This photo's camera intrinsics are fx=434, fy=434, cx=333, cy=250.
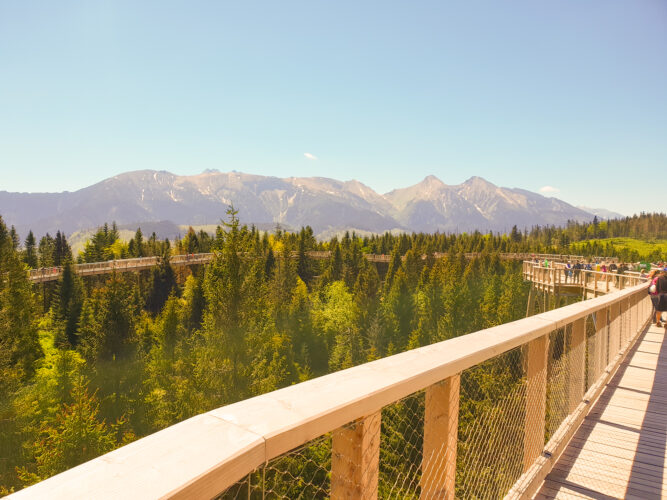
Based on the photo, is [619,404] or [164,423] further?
[164,423]

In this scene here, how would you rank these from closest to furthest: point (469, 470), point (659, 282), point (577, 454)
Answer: point (469, 470) → point (577, 454) → point (659, 282)

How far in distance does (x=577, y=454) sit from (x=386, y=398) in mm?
3521

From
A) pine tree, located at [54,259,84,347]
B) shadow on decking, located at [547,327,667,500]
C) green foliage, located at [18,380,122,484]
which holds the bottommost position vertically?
green foliage, located at [18,380,122,484]

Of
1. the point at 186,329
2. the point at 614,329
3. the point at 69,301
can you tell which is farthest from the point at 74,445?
the point at 614,329

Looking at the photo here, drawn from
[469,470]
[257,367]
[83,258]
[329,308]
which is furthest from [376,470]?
[83,258]

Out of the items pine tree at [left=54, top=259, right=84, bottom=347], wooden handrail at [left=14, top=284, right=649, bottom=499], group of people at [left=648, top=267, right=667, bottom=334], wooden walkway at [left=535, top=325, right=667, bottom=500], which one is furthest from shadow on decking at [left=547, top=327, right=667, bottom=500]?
pine tree at [left=54, top=259, right=84, bottom=347]

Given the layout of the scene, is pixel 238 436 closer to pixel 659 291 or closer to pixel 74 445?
pixel 659 291

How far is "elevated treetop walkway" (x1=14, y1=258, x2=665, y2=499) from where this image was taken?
37.3 inches

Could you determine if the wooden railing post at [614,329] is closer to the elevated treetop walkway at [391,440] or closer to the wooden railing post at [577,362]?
the elevated treetop walkway at [391,440]

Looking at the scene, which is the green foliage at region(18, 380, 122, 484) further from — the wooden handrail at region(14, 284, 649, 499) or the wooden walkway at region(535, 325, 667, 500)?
the wooden handrail at region(14, 284, 649, 499)

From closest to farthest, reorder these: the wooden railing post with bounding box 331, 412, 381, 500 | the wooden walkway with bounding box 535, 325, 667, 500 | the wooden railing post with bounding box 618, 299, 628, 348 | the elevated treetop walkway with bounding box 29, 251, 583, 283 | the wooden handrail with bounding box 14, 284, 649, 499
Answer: the wooden handrail with bounding box 14, 284, 649, 499 → the wooden railing post with bounding box 331, 412, 381, 500 → the wooden walkway with bounding box 535, 325, 667, 500 → the wooden railing post with bounding box 618, 299, 628, 348 → the elevated treetop walkway with bounding box 29, 251, 583, 283

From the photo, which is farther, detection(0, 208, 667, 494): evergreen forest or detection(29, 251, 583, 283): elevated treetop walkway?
detection(29, 251, 583, 283): elevated treetop walkway

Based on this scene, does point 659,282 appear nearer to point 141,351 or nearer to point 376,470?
point 376,470

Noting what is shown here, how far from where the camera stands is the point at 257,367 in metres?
25.7
